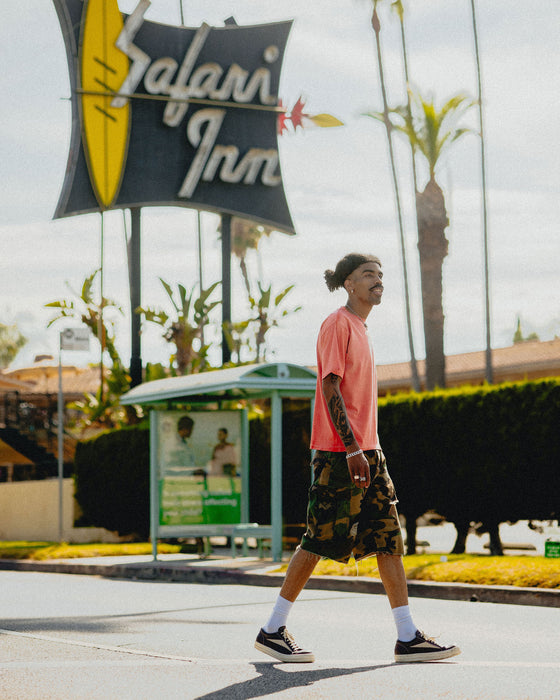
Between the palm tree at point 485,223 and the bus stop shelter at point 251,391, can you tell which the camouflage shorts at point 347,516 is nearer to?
the bus stop shelter at point 251,391

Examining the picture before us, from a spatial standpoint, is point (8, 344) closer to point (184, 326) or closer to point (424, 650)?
point (184, 326)

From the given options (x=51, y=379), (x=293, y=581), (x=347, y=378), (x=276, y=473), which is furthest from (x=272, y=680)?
(x=51, y=379)

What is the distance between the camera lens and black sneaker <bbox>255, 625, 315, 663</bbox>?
617 centimetres

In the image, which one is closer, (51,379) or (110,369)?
(110,369)

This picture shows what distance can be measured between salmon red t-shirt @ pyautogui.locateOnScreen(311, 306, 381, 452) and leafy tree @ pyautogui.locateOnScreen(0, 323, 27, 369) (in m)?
107

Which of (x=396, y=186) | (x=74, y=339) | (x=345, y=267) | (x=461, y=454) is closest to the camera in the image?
(x=345, y=267)

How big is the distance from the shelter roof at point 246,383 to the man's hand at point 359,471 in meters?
9.37

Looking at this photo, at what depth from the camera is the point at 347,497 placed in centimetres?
604

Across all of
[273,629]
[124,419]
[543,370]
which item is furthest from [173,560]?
[543,370]

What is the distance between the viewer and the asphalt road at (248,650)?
5.50 metres

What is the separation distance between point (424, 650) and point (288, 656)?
0.73m

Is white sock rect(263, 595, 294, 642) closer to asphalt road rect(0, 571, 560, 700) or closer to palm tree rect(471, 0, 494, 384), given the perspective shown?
asphalt road rect(0, 571, 560, 700)

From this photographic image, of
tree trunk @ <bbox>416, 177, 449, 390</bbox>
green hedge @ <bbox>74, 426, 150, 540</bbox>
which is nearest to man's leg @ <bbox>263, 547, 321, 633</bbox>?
green hedge @ <bbox>74, 426, 150, 540</bbox>

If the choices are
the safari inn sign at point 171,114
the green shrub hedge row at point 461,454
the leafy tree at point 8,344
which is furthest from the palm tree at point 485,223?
the leafy tree at point 8,344
